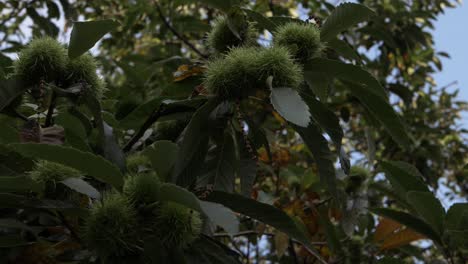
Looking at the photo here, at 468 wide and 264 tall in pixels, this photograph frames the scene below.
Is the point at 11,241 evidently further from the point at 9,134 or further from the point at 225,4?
the point at 225,4

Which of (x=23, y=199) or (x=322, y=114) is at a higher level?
(x=322, y=114)

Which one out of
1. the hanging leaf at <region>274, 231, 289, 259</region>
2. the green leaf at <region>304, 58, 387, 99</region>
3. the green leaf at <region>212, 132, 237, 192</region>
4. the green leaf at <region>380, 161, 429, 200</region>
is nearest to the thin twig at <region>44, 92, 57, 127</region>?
the green leaf at <region>212, 132, 237, 192</region>

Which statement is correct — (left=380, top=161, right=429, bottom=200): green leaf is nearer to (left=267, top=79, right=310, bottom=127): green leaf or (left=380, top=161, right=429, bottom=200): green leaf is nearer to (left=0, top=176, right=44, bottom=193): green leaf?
(left=267, top=79, right=310, bottom=127): green leaf

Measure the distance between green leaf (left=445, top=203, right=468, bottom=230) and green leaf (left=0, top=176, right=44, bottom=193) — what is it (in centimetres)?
109

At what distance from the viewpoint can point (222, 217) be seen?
3.51 feet

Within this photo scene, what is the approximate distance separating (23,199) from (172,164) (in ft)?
1.15

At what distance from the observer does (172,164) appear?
138 centimetres

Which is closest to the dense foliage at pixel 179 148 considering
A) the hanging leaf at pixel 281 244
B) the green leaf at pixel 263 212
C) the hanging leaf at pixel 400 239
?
the green leaf at pixel 263 212

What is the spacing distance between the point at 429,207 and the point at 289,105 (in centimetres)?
60

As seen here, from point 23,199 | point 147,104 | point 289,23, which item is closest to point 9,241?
point 23,199

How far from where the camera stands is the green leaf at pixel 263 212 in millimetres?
1335

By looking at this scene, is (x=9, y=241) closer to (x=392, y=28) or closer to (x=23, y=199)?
(x=23, y=199)

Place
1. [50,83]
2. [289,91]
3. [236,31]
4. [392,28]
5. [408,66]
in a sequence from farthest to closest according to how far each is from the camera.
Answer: [408,66] → [392,28] → [236,31] → [50,83] → [289,91]

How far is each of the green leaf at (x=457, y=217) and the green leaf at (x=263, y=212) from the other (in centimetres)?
50
